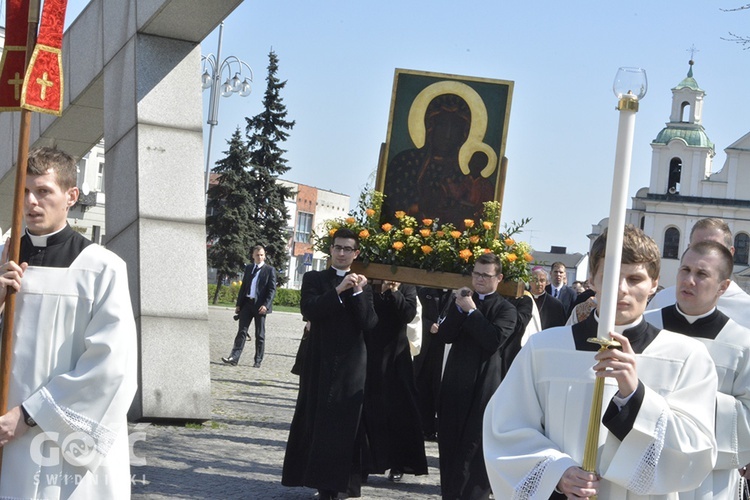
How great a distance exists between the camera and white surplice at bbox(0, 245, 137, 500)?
15.2 ft

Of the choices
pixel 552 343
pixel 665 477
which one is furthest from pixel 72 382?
pixel 665 477

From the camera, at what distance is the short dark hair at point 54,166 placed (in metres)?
4.74

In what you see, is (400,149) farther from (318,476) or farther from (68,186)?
(68,186)

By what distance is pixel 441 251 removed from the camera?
9.69 metres

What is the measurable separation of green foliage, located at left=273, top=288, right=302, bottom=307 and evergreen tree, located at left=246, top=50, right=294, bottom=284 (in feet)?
10.0

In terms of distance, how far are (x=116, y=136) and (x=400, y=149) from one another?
341 cm

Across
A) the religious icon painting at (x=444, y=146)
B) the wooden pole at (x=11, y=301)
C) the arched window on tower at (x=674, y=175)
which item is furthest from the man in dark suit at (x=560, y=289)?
the arched window on tower at (x=674, y=175)

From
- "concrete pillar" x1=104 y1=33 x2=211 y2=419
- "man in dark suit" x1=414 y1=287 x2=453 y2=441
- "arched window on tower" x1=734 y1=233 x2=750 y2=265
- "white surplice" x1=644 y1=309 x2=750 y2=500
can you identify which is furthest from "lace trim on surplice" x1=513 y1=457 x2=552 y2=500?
"arched window on tower" x1=734 y1=233 x2=750 y2=265

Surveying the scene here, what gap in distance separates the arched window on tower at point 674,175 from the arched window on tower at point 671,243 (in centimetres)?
353

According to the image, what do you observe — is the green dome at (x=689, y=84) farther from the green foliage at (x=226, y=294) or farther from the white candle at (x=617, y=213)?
the white candle at (x=617, y=213)

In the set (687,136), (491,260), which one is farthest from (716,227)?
(687,136)

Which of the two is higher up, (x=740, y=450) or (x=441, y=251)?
(x=441, y=251)

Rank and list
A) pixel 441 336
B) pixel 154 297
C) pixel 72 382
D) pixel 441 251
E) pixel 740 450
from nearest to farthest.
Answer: pixel 72 382
pixel 740 450
pixel 441 336
pixel 441 251
pixel 154 297

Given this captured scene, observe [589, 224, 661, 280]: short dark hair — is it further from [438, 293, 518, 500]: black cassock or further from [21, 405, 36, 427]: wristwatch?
[438, 293, 518, 500]: black cassock
